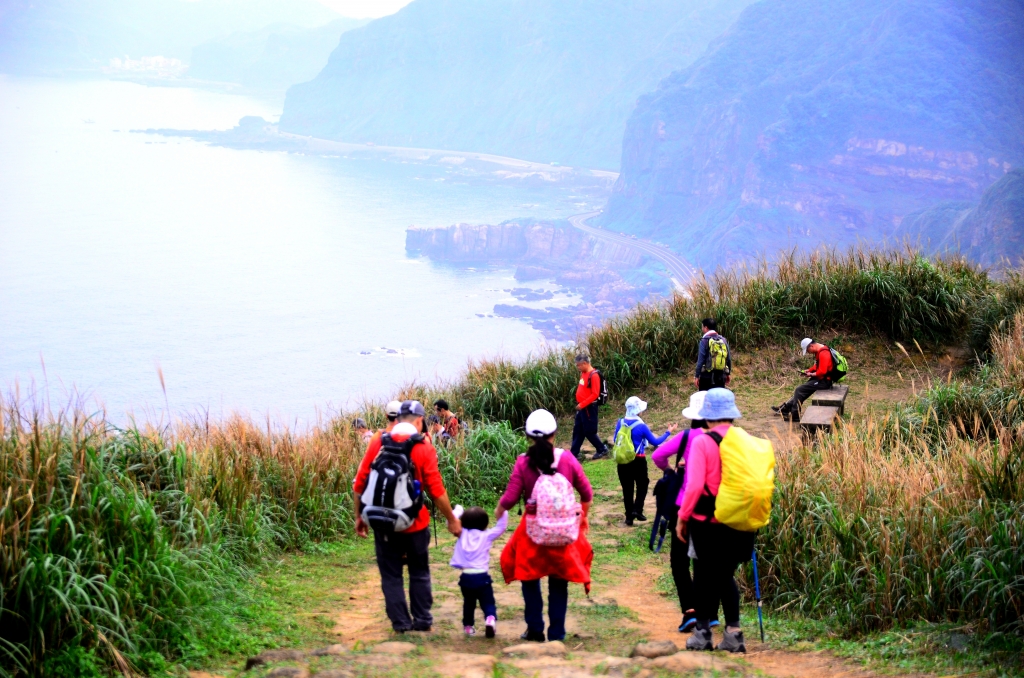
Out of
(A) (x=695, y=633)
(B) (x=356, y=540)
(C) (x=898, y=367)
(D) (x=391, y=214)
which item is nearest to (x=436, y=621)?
(A) (x=695, y=633)

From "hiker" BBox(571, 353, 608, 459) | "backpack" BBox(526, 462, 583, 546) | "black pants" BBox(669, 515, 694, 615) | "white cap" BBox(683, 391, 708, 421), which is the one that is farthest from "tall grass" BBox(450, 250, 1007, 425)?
"backpack" BBox(526, 462, 583, 546)

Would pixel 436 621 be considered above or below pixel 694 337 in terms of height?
below

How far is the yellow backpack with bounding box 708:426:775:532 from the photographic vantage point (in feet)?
16.0

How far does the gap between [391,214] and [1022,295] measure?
159704 mm

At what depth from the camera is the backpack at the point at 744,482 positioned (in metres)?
4.86

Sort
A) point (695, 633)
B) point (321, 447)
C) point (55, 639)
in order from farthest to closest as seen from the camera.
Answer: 1. point (321, 447)
2. point (695, 633)
3. point (55, 639)

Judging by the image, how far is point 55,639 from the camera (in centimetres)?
482

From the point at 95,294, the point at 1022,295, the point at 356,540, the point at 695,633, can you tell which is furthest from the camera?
the point at 95,294

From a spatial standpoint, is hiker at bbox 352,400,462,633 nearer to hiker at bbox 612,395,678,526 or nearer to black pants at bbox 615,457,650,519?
hiker at bbox 612,395,678,526

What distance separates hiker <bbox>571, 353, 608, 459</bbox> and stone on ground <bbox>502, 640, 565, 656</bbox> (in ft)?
20.1

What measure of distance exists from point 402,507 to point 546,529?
898 millimetres

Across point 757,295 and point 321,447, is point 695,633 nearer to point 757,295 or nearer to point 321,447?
point 321,447

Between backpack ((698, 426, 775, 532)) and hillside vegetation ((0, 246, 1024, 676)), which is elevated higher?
backpack ((698, 426, 775, 532))

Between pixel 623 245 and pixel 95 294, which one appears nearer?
pixel 95 294
